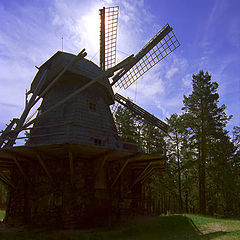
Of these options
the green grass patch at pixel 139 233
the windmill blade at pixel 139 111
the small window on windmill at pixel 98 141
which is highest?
the windmill blade at pixel 139 111

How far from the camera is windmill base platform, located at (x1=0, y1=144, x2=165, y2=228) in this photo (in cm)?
1237

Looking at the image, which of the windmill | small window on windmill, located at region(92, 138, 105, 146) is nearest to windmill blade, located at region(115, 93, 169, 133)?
the windmill

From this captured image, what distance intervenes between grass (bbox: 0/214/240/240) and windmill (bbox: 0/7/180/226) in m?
1.63

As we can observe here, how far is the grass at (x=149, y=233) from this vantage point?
10.3 m

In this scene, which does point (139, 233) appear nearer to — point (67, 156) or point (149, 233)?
point (149, 233)

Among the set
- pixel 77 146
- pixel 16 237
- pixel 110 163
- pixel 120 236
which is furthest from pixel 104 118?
pixel 16 237

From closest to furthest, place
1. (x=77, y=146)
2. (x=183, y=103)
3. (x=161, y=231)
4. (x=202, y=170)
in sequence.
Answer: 1. (x=77, y=146)
2. (x=161, y=231)
3. (x=202, y=170)
4. (x=183, y=103)

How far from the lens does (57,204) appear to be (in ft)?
41.6

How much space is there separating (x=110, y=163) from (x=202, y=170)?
14618 mm

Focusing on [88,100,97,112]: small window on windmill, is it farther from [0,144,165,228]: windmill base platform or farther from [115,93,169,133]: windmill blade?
[115,93,169,133]: windmill blade

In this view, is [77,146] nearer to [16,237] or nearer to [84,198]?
[84,198]

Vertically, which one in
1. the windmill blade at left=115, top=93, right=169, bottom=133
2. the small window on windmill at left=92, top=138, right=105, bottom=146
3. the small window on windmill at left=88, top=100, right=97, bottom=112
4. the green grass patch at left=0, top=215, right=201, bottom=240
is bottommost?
the green grass patch at left=0, top=215, right=201, bottom=240

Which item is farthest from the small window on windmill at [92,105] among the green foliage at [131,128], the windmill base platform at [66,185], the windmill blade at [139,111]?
the green foliage at [131,128]

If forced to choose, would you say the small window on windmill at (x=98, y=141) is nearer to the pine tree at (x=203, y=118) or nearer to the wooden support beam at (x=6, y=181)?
the wooden support beam at (x=6, y=181)
